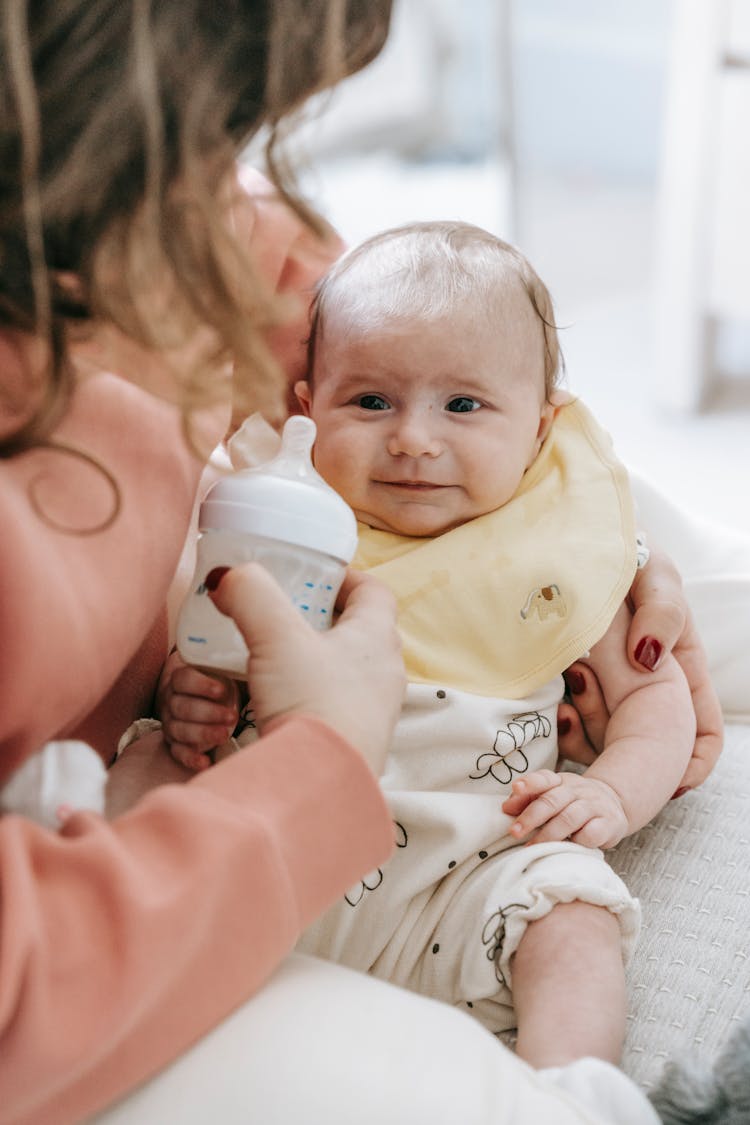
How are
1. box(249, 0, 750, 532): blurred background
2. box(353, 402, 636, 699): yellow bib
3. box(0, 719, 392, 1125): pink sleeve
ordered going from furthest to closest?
box(249, 0, 750, 532): blurred background < box(353, 402, 636, 699): yellow bib < box(0, 719, 392, 1125): pink sleeve

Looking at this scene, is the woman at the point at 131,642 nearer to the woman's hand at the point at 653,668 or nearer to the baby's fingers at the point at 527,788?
the baby's fingers at the point at 527,788

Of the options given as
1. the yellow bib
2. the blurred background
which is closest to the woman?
the yellow bib

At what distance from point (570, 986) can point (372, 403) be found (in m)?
0.42

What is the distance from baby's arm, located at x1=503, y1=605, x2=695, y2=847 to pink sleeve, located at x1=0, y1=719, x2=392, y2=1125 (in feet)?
0.67

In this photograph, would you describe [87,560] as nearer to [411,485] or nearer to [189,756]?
[189,756]

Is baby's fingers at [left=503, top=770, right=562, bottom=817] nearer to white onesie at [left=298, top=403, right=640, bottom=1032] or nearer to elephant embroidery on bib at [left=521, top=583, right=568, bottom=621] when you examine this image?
white onesie at [left=298, top=403, right=640, bottom=1032]

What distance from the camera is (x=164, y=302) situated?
0.64 meters

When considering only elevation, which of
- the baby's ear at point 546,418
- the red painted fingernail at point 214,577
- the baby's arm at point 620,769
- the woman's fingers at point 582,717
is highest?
the red painted fingernail at point 214,577

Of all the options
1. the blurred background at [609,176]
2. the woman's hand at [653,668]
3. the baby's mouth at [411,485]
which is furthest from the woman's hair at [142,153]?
the blurred background at [609,176]

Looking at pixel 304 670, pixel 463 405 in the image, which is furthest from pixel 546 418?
pixel 304 670

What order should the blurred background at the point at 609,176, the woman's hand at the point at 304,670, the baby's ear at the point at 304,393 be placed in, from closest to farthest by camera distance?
the woman's hand at the point at 304,670
the baby's ear at the point at 304,393
the blurred background at the point at 609,176

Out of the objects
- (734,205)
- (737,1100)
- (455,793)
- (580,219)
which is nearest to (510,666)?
(455,793)

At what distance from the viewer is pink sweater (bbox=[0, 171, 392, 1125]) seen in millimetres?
547

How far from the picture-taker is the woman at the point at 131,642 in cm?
56
